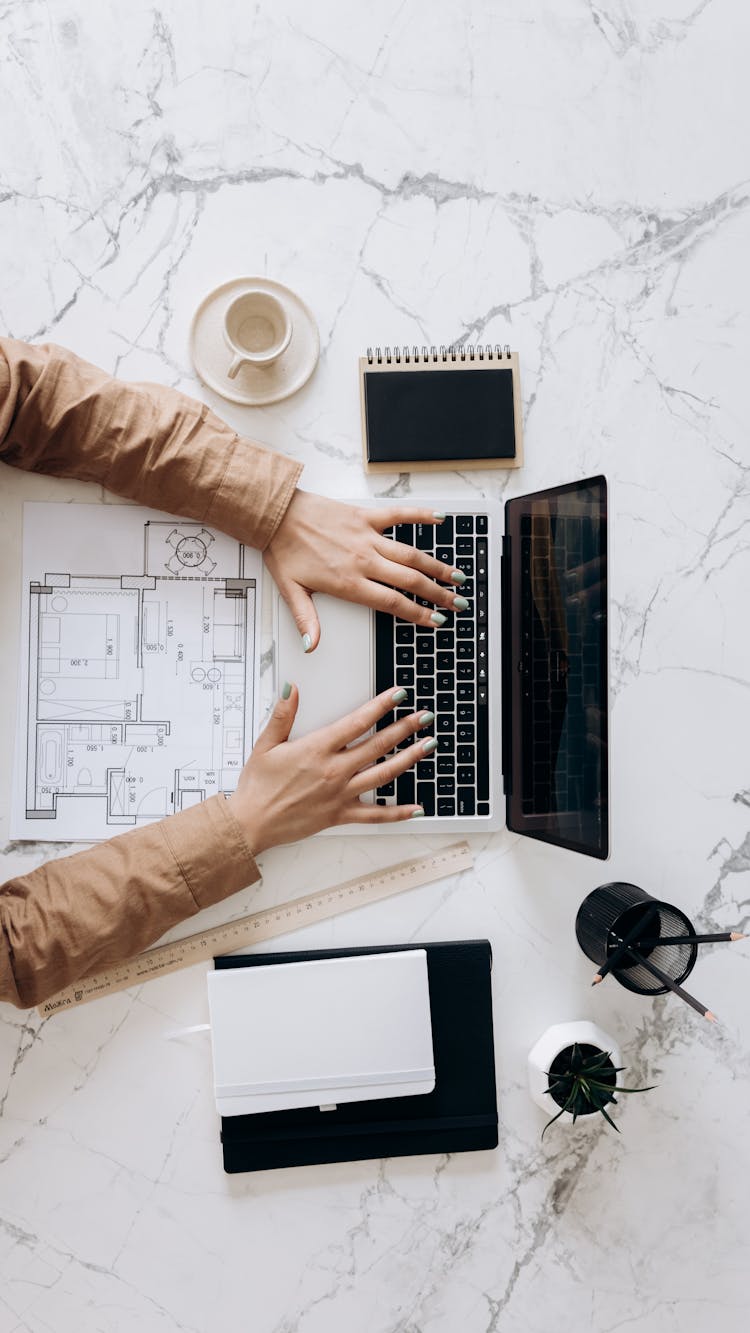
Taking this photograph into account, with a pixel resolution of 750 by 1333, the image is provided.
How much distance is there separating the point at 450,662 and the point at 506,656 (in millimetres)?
69

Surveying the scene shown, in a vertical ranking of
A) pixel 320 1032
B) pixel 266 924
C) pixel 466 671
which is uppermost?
pixel 466 671

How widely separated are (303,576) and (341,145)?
1.75ft

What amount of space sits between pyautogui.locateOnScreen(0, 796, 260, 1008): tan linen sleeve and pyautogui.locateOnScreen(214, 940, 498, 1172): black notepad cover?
0.12 metres

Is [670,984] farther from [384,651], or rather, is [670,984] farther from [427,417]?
[427,417]

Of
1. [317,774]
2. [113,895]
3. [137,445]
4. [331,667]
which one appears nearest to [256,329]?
[137,445]

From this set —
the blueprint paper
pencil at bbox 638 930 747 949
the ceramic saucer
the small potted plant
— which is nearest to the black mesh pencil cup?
pencil at bbox 638 930 747 949

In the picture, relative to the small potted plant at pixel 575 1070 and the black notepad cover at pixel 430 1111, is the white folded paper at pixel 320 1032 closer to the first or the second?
the black notepad cover at pixel 430 1111

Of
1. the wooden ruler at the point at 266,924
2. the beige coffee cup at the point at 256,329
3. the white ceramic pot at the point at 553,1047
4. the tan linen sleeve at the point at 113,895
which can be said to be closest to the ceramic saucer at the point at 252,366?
the beige coffee cup at the point at 256,329

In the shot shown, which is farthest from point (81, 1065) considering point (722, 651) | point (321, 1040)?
point (722, 651)

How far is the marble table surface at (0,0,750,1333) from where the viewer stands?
1.04m

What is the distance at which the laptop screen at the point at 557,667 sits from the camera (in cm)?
88

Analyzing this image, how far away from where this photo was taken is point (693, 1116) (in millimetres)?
1111

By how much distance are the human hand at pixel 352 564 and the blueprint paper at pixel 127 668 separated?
0.22 ft

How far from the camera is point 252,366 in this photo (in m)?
1.04
